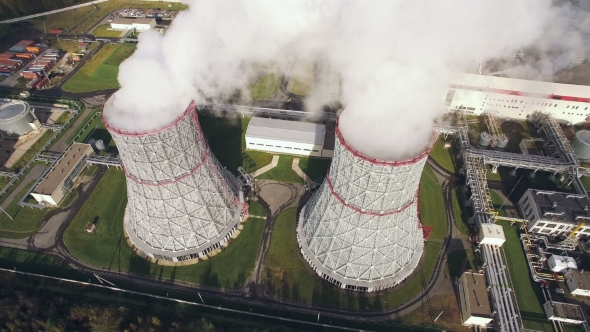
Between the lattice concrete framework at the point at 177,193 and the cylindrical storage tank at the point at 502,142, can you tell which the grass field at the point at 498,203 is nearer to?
the cylindrical storage tank at the point at 502,142

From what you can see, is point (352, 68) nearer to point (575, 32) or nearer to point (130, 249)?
point (130, 249)

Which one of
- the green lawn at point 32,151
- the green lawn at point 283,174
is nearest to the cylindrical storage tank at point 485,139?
the green lawn at point 283,174

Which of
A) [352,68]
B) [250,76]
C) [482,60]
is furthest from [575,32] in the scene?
[250,76]

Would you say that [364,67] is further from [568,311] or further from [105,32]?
[105,32]

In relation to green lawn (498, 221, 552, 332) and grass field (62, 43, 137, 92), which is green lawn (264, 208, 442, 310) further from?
grass field (62, 43, 137, 92)

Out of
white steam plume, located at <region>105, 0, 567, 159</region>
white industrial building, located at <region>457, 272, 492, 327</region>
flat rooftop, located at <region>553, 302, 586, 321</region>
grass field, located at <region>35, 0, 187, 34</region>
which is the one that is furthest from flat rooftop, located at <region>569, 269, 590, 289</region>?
grass field, located at <region>35, 0, 187, 34</region>

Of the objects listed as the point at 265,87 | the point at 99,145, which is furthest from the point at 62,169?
the point at 265,87
